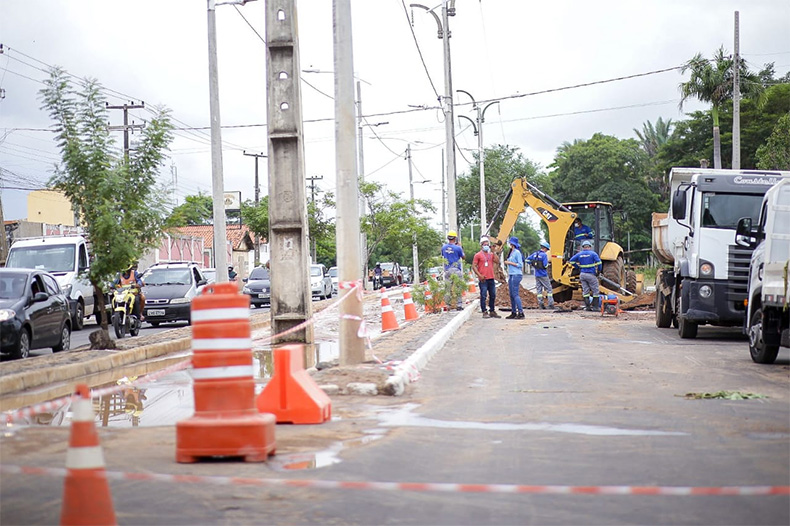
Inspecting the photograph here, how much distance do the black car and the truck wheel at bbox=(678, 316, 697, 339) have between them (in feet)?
38.3

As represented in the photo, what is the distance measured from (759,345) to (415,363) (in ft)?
16.2

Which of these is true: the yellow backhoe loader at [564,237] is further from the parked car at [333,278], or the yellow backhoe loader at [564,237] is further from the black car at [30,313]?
the parked car at [333,278]

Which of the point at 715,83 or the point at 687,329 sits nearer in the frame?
the point at 687,329

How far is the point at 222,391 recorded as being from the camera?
679 centimetres

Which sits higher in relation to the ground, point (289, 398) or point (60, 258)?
point (60, 258)

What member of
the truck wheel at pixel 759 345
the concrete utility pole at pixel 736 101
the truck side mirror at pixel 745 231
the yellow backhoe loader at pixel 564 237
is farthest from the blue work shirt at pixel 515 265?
the concrete utility pole at pixel 736 101

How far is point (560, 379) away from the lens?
470 inches

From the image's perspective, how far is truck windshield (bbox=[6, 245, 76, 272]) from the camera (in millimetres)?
25766

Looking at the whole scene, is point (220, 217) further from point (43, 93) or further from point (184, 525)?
point (184, 525)

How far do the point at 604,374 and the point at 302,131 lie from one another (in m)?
8.09

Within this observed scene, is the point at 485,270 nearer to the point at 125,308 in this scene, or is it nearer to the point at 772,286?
the point at 125,308

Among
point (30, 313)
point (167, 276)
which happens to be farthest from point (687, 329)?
point (167, 276)

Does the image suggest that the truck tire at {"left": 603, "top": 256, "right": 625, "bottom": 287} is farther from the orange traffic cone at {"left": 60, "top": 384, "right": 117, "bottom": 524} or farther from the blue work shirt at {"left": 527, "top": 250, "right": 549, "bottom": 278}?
the orange traffic cone at {"left": 60, "top": 384, "right": 117, "bottom": 524}

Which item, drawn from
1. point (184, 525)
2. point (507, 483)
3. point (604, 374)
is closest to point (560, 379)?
point (604, 374)
